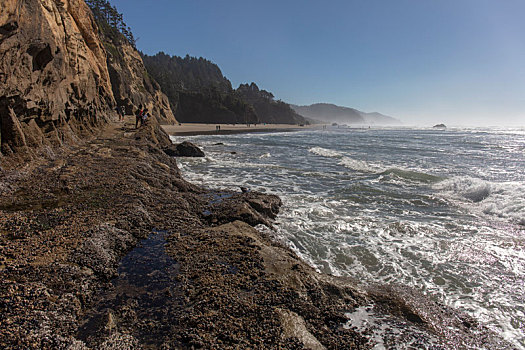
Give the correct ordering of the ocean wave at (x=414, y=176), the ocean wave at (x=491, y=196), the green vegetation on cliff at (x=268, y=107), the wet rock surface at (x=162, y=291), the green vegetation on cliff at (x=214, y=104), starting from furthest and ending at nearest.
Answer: the green vegetation on cliff at (x=268, y=107)
the green vegetation on cliff at (x=214, y=104)
the ocean wave at (x=414, y=176)
the ocean wave at (x=491, y=196)
the wet rock surface at (x=162, y=291)

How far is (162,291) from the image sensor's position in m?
2.96

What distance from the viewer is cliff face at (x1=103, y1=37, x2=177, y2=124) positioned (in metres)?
33.2

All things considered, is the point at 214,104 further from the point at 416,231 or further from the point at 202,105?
the point at 416,231

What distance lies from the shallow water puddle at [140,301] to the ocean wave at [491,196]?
9297 millimetres

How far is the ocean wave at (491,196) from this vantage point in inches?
313

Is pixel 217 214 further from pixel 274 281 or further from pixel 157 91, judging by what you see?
pixel 157 91

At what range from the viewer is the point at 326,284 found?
334cm

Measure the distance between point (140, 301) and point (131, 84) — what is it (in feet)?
151

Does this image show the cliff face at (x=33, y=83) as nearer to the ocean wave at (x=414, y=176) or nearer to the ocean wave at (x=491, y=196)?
the ocean wave at (x=491, y=196)

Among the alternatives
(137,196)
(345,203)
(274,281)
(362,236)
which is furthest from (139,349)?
(345,203)

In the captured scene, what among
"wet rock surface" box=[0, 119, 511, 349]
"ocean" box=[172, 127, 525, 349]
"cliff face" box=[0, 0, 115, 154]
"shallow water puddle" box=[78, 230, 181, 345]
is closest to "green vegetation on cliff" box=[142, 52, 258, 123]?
"cliff face" box=[0, 0, 115, 154]

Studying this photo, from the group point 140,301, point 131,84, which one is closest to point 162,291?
point 140,301

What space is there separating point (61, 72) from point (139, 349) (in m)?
11.0

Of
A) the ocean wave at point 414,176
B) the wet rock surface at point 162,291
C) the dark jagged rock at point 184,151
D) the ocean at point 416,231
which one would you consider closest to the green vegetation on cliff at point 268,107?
the dark jagged rock at point 184,151
